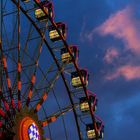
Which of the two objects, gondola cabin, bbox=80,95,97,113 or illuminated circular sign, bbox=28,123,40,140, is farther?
gondola cabin, bbox=80,95,97,113

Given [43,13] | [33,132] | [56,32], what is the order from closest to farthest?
[33,132]
[43,13]
[56,32]

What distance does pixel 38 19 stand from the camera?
32250mm

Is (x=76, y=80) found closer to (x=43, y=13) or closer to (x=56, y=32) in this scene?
(x=56, y=32)

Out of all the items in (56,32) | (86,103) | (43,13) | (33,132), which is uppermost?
(43,13)

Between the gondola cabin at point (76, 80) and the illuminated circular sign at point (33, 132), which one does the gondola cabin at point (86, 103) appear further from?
the illuminated circular sign at point (33, 132)

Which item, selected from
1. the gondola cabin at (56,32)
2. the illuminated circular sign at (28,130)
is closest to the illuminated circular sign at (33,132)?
the illuminated circular sign at (28,130)

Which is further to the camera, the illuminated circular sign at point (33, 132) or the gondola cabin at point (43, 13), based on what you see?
the gondola cabin at point (43, 13)

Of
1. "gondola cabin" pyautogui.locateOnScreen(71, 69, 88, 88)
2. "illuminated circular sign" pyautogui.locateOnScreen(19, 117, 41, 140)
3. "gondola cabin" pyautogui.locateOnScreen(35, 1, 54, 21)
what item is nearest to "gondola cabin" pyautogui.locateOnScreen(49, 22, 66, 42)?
"gondola cabin" pyautogui.locateOnScreen(35, 1, 54, 21)

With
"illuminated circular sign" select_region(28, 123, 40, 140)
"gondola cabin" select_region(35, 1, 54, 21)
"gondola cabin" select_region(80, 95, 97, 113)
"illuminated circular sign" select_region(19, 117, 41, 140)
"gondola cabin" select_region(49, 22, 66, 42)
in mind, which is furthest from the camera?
"gondola cabin" select_region(80, 95, 97, 113)

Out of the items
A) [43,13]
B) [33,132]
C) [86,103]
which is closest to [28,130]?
[33,132]

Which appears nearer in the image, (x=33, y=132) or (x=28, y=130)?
(x=28, y=130)

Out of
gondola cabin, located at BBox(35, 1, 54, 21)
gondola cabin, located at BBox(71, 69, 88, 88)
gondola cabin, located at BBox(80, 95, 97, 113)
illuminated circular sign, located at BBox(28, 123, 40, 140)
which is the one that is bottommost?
illuminated circular sign, located at BBox(28, 123, 40, 140)

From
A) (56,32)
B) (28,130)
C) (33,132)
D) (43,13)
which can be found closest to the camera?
(28,130)

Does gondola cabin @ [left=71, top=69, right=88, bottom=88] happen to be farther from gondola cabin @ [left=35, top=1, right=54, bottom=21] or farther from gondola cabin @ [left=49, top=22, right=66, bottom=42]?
gondola cabin @ [left=35, top=1, right=54, bottom=21]
